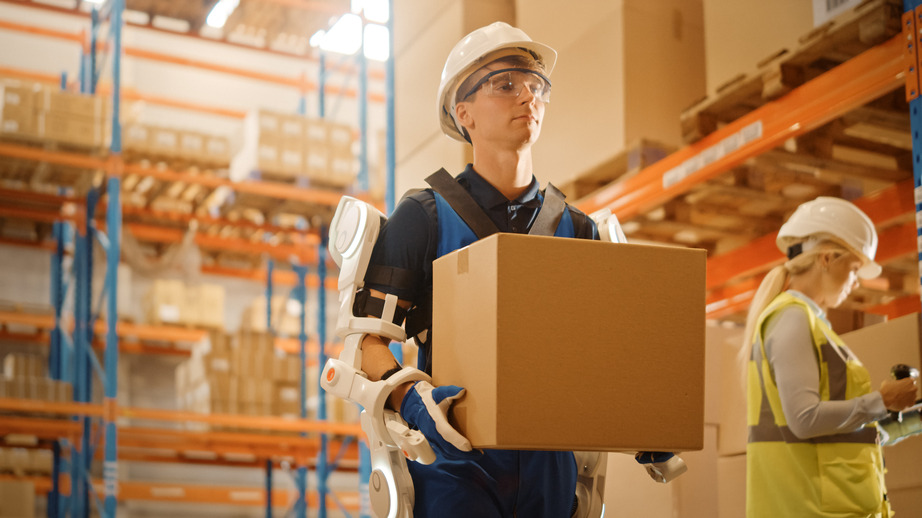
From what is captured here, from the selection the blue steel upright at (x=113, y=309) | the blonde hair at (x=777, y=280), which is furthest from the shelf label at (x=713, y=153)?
the blue steel upright at (x=113, y=309)

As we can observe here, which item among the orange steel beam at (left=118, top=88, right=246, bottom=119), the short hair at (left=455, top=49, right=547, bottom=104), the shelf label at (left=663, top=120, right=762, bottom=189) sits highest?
the orange steel beam at (left=118, top=88, right=246, bottom=119)

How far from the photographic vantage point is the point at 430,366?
239 centimetres

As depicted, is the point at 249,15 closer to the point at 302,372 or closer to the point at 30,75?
the point at 30,75

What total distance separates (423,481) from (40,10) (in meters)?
13.4

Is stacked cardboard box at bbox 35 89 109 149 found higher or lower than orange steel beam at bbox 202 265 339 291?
higher

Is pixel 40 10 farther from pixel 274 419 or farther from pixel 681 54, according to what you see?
pixel 681 54

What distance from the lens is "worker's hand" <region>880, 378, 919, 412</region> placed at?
292 cm

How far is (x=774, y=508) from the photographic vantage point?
→ 119 inches

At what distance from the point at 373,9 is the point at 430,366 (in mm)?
12379

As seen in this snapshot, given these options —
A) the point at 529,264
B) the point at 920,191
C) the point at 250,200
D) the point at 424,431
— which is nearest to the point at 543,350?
the point at 529,264

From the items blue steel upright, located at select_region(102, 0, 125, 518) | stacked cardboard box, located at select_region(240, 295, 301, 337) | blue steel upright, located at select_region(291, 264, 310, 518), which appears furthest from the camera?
stacked cardboard box, located at select_region(240, 295, 301, 337)

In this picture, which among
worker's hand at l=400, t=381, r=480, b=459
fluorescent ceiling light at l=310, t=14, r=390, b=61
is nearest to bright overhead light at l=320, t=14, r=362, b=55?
fluorescent ceiling light at l=310, t=14, r=390, b=61

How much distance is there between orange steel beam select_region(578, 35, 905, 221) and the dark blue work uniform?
5.23 ft

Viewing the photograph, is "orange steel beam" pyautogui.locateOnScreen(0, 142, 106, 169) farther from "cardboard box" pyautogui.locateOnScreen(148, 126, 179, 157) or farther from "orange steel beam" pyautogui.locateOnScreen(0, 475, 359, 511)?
"orange steel beam" pyautogui.locateOnScreen(0, 475, 359, 511)
